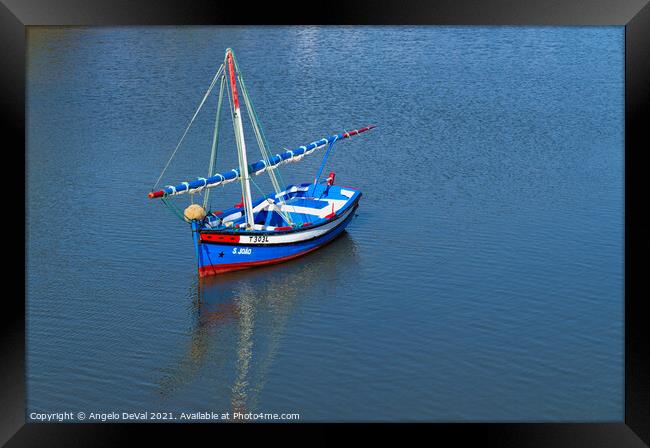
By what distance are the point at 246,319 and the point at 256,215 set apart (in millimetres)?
6297

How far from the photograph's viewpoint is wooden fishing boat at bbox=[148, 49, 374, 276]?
2961 centimetres

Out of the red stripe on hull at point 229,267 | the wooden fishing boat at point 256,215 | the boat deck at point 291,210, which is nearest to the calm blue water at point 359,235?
the red stripe on hull at point 229,267

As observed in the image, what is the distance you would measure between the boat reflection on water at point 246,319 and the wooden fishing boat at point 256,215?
0.46m

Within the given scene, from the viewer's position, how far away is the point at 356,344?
25.2 meters

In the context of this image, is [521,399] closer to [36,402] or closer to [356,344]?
[356,344]

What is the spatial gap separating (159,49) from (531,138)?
822 inches

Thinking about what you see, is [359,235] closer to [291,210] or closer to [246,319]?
[291,210]

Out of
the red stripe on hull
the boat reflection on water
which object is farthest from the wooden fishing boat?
the boat reflection on water

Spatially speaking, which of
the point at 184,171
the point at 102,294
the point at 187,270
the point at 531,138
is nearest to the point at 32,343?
the point at 102,294

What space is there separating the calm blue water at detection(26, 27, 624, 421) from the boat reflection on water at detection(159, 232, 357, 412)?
0.07m

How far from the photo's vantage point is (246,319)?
89.2ft

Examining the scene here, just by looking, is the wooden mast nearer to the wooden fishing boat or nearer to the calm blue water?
the wooden fishing boat

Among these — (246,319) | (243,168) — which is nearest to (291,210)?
(243,168)
